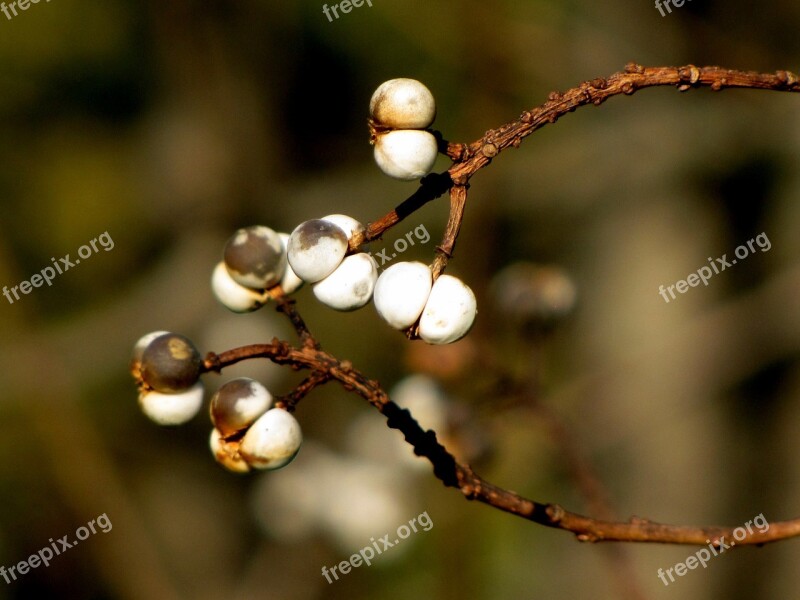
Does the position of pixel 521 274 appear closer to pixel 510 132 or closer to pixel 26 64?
pixel 510 132

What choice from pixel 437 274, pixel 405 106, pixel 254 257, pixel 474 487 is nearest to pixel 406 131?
pixel 405 106

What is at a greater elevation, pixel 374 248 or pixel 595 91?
pixel 374 248

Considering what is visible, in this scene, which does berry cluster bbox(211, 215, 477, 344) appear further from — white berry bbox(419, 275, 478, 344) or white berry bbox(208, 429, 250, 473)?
white berry bbox(208, 429, 250, 473)

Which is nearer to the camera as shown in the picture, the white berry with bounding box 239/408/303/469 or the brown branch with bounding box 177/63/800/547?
the brown branch with bounding box 177/63/800/547

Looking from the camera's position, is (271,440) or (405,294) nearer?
(405,294)

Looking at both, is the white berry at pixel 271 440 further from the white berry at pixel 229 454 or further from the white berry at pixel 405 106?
the white berry at pixel 405 106

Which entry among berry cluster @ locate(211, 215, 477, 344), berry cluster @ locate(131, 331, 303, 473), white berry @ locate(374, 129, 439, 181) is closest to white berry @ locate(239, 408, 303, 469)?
berry cluster @ locate(131, 331, 303, 473)

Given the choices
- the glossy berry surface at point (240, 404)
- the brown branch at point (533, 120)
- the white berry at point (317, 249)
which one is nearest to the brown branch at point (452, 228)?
the brown branch at point (533, 120)

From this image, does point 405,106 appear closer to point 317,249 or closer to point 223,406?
point 317,249
